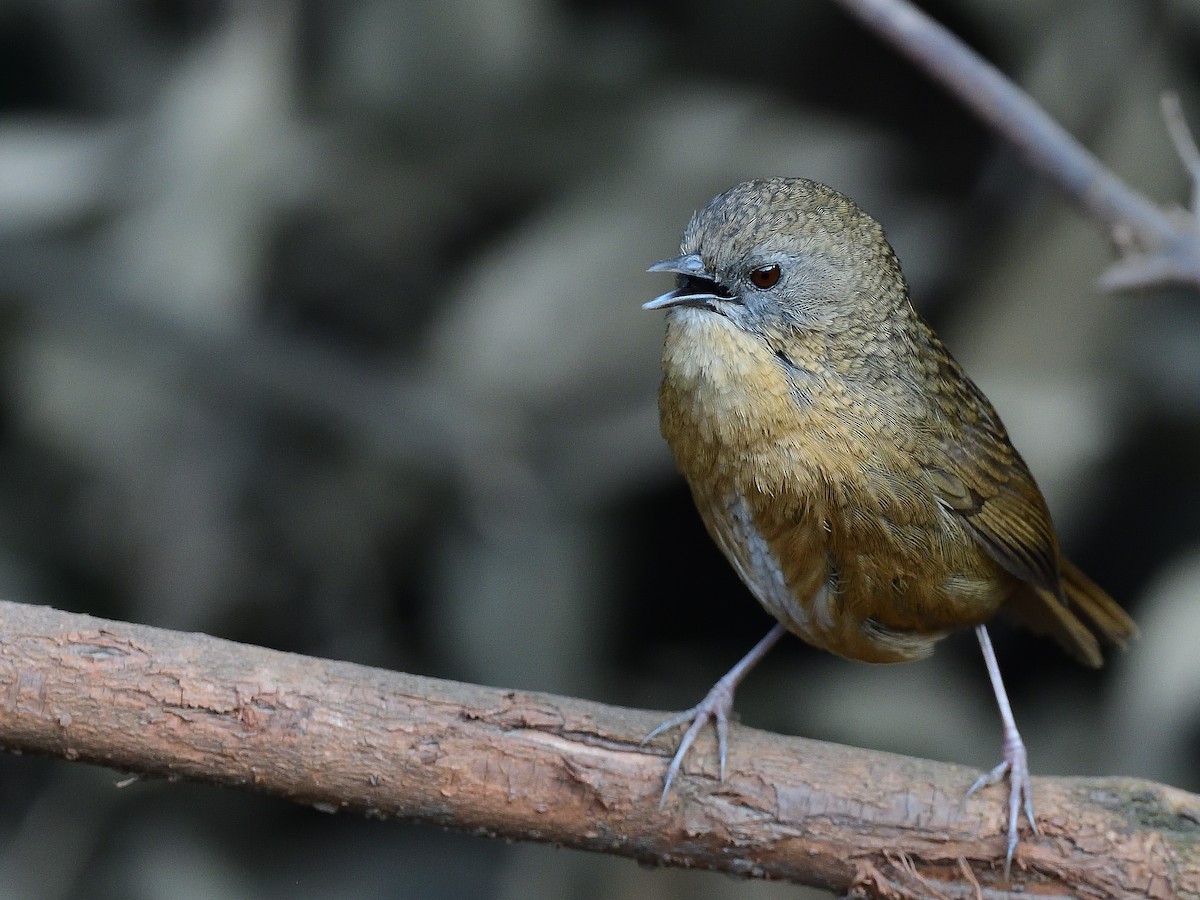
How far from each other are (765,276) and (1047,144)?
710mm

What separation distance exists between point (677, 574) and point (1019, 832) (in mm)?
2227

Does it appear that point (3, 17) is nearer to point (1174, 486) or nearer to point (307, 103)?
point (307, 103)

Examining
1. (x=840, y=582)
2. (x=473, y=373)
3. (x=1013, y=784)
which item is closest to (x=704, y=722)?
(x=840, y=582)

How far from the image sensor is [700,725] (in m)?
2.93

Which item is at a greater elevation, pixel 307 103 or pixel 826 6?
pixel 826 6

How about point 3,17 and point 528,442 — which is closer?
point 528,442

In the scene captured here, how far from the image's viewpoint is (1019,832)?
2842 millimetres


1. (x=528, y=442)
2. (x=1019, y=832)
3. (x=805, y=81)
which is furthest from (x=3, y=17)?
(x=1019, y=832)

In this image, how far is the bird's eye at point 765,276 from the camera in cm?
295

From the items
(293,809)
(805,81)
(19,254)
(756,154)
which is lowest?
(293,809)

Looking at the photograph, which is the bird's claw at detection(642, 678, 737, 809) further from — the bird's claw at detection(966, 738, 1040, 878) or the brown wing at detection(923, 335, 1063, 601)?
the brown wing at detection(923, 335, 1063, 601)

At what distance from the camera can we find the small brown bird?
114 inches

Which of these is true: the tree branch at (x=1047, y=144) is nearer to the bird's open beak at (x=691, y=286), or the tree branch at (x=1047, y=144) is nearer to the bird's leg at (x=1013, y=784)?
the bird's open beak at (x=691, y=286)

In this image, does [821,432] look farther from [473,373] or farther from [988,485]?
[473,373]
